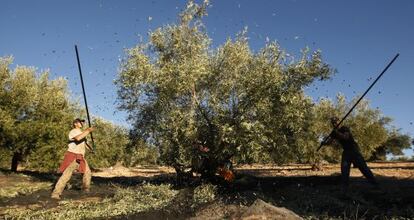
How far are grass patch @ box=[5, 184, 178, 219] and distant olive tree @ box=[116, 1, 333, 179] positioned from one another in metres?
3.39

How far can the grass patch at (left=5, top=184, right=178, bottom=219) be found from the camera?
40.2 feet

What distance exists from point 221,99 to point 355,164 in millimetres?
5770

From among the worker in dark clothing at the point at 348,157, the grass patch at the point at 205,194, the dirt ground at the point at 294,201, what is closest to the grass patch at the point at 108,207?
the dirt ground at the point at 294,201

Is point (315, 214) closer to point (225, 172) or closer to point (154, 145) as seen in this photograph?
point (225, 172)

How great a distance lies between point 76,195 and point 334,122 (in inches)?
400

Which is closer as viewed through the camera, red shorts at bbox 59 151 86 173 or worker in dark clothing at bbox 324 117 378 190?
red shorts at bbox 59 151 86 173

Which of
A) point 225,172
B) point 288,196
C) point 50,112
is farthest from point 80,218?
point 50,112

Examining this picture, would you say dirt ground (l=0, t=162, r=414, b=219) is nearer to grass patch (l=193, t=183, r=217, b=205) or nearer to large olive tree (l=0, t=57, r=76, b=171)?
grass patch (l=193, t=183, r=217, b=205)

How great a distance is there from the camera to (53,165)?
106 ft

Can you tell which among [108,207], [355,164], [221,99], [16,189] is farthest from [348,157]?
[16,189]

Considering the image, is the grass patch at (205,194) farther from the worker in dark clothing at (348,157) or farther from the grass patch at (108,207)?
the worker in dark clothing at (348,157)

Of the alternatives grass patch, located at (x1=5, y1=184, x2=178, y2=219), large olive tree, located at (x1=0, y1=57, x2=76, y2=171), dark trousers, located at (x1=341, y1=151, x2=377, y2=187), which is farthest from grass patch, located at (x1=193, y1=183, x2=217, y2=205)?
large olive tree, located at (x1=0, y1=57, x2=76, y2=171)

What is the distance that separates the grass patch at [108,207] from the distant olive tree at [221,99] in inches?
134

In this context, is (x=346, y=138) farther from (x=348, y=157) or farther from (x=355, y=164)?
(x=355, y=164)
